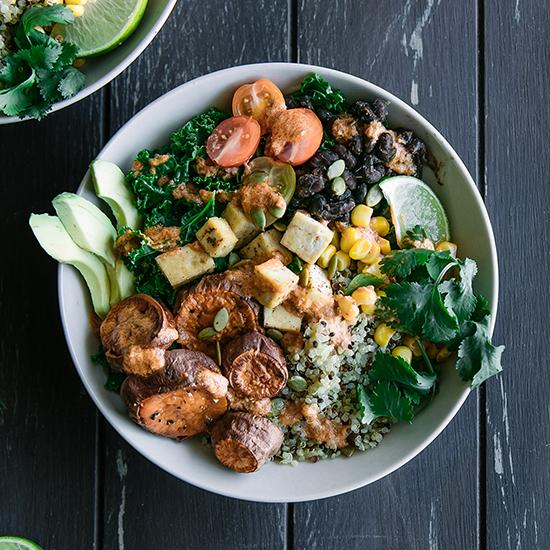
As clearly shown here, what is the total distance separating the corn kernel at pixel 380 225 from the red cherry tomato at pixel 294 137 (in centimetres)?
29

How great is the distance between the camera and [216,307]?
258 centimetres

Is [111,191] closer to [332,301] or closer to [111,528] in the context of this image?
[332,301]

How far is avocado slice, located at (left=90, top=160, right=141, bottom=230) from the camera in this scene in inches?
100

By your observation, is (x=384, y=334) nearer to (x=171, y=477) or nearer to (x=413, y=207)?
(x=413, y=207)

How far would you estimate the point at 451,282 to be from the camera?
2506mm

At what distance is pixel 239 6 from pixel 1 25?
839mm

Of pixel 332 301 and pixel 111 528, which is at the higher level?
pixel 332 301

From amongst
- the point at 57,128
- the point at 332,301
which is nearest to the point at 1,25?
the point at 57,128

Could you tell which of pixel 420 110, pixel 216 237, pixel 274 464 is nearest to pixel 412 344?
pixel 274 464

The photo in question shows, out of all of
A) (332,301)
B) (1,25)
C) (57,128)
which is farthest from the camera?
(57,128)

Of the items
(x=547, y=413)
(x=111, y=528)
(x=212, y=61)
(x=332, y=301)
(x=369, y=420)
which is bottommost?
(x=111, y=528)

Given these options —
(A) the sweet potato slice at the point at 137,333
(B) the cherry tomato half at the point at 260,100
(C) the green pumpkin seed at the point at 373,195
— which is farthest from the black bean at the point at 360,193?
(A) the sweet potato slice at the point at 137,333

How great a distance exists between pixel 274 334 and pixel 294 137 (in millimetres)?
591

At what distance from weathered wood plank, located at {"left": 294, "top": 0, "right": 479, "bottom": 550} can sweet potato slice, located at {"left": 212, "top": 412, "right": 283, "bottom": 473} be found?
19.6 inches
